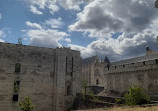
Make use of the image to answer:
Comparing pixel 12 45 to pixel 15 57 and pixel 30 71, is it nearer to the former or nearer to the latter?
pixel 15 57

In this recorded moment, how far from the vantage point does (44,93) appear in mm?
16469

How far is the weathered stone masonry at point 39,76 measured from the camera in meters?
14.9

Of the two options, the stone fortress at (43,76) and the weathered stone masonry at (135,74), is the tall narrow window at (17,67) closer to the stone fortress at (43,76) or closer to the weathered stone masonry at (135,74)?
the stone fortress at (43,76)

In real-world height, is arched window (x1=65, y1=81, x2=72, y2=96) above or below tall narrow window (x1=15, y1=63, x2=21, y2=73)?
below

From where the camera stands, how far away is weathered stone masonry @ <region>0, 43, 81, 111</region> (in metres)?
14.9

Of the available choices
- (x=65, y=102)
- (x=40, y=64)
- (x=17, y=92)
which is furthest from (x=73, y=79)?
(x=17, y=92)

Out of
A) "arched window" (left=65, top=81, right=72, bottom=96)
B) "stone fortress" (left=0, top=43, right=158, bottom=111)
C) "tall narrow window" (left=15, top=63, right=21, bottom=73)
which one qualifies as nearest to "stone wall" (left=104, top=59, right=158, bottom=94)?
"stone fortress" (left=0, top=43, right=158, bottom=111)

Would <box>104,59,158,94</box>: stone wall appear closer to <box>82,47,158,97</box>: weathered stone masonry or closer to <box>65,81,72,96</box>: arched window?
<box>82,47,158,97</box>: weathered stone masonry

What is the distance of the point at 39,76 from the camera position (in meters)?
16.5

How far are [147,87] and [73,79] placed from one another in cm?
1071

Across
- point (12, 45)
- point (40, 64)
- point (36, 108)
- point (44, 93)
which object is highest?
point (12, 45)

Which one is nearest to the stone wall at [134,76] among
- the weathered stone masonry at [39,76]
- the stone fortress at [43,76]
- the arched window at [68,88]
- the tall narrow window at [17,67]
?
the stone fortress at [43,76]

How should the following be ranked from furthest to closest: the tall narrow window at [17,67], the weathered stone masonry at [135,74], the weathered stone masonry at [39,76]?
1. the weathered stone masonry at [135,74]
2. the tall narrow window at [17,67]
3. the weathered stone masonry at [39,76]

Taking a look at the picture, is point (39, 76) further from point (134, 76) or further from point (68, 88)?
point (134, 76)
